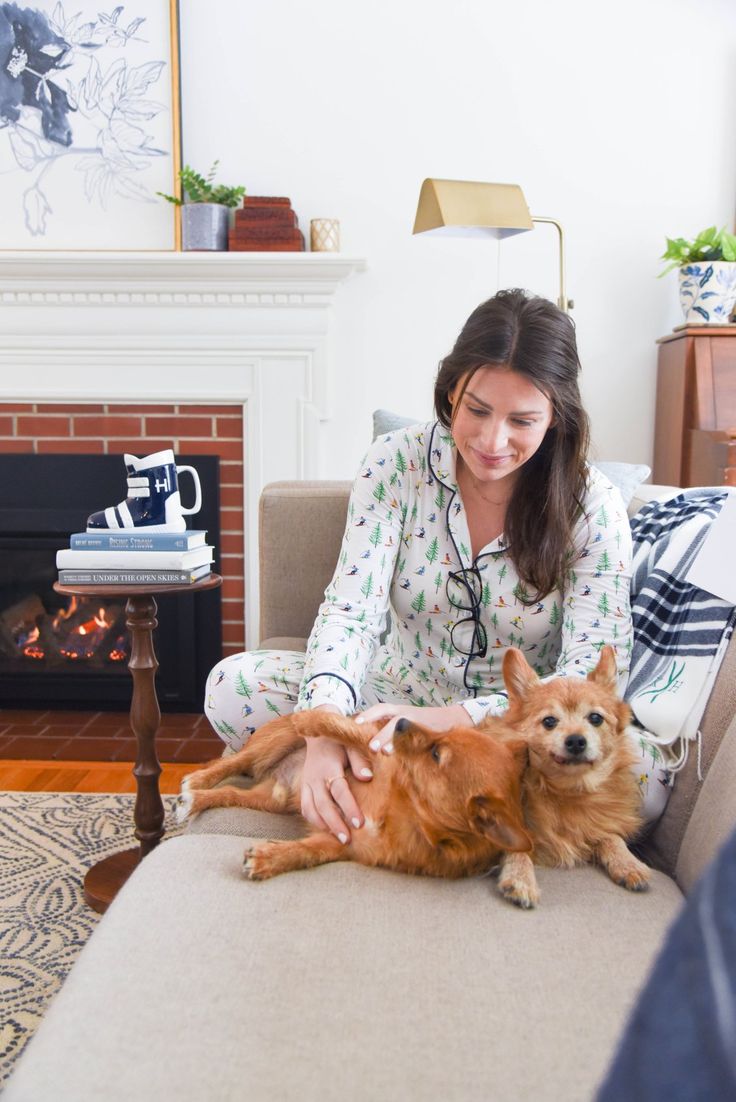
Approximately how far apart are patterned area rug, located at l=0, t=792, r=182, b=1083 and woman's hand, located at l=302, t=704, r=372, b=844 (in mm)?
676

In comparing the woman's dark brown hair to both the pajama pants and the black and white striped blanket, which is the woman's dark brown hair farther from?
the pajama pants

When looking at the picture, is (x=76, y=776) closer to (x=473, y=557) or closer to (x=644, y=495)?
(x=473, y=557)

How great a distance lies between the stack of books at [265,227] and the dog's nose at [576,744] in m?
2.15

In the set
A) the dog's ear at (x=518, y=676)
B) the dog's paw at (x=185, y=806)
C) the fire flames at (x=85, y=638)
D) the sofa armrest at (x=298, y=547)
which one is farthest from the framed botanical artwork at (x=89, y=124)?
Result: the dog's ear at (x=518, y=676)

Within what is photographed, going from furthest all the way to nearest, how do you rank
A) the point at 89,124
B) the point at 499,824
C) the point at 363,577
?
the point at 89,124, the point at 363,577, the point at 499,824

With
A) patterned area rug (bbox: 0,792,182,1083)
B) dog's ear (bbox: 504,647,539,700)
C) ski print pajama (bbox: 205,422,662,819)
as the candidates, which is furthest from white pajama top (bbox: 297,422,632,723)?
patterned area rug (bbox: 0,792,182,1083)

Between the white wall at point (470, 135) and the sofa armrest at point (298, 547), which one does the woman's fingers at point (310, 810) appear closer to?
the sofa armrest at point (298, 547)

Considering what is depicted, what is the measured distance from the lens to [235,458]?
2.93 meters

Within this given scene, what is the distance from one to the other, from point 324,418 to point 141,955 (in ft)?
7.38

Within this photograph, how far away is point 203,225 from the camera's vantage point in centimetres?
274

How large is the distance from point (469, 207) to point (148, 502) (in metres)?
1.18

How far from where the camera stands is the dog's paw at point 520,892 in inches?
38.1

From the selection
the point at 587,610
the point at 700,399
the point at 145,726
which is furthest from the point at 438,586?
the point at 700,399

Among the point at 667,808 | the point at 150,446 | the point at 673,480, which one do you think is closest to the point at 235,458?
the point at 150,446
